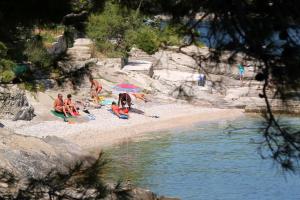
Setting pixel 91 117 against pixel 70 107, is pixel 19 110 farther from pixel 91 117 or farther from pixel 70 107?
pixel 91 117

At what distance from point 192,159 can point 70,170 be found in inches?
693

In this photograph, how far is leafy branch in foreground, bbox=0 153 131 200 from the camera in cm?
602

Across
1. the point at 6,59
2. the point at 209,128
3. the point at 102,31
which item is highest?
the point at 6,59

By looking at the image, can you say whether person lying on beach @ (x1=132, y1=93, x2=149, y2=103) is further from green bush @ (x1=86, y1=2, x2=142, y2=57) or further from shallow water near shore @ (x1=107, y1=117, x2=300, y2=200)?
green bush @ (x1=86, y1=2, x2=142, y2=57)

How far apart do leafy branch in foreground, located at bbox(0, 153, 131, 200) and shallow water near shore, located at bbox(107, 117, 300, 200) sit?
1117 centimetres

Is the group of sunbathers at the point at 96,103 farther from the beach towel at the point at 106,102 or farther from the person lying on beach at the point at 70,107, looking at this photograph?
the beach towel at the point at 106,102

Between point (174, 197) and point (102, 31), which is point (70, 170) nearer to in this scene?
→ point (174, 197)

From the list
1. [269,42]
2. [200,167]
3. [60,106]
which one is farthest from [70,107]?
[269,42]

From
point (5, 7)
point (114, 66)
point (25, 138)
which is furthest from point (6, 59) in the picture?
point (114, 66)

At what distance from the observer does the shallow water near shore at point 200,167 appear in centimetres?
1967

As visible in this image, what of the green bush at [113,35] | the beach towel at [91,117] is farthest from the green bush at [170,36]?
the green bush at [113,35]

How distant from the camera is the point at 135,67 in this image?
33969mm

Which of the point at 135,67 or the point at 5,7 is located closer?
the point at 5,7

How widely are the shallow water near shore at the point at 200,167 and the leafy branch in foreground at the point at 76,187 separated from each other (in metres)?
11.2
